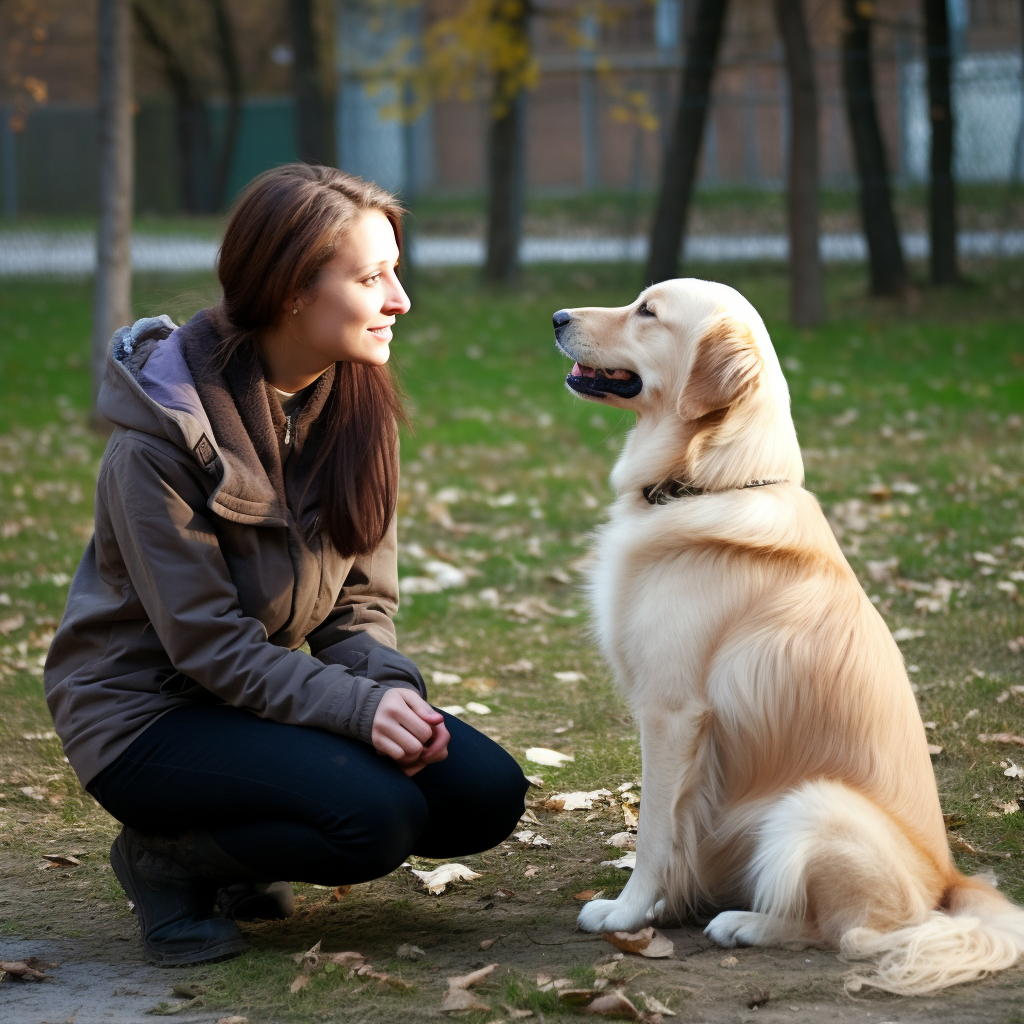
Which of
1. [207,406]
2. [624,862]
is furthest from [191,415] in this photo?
[624,862]

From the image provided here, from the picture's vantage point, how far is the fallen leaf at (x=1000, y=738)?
3986 mm

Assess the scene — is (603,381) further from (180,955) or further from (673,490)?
(180,955)

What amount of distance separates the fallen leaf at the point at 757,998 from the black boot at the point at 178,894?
117 centimetres

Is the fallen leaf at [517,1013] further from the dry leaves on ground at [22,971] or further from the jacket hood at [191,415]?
the jacket hood at [191,415]

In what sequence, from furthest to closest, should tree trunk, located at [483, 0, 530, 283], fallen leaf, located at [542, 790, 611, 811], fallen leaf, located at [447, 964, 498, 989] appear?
tree trunk, located at [483, 0, 530, 283]
fallen leaf, located at [542, 790, 611, 811]
fallen leaf, located at [447, 964, 498, 989]

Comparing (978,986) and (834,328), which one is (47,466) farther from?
(834,328)

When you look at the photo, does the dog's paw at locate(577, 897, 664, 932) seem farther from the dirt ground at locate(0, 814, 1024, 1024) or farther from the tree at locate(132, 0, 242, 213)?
the tree at locate(132, 0, 242, 213)

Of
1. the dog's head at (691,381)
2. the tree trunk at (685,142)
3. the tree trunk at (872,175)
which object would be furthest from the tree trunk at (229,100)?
the dog's head at (691,381)

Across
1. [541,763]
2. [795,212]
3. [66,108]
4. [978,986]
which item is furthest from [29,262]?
[978,986]

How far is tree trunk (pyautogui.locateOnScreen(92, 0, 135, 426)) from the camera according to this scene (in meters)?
8.46

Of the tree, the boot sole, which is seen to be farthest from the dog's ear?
the tree

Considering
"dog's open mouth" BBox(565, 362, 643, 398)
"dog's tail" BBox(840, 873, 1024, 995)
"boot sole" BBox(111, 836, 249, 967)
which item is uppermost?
"dog's open mouth" BBox(565, 362, 643, 398)

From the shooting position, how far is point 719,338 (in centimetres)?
294

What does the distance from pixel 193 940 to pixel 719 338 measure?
74.9 inches
